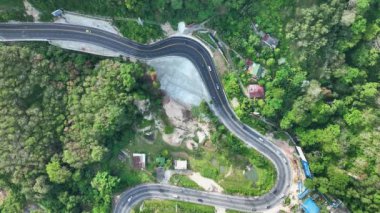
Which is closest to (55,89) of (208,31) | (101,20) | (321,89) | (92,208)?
(101,20)

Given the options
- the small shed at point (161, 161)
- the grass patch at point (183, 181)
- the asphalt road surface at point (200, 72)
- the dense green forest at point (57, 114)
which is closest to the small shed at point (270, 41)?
the asphalt road surface at point (200, 72)

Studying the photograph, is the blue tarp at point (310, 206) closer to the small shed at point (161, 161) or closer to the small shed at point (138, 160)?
the small shed at point (161, 161)

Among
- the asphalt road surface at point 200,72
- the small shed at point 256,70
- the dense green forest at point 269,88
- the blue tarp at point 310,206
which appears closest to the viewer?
the dense green forest at point 269,88

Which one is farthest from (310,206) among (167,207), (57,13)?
(57,13)

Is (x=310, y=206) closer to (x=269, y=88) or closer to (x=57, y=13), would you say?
(x=269, y=88)

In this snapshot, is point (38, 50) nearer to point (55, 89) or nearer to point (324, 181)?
point (55, 89)

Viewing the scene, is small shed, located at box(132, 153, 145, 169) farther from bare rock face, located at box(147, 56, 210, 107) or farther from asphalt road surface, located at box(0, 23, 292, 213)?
bare rock face, located at box(147, 56, 210, 107)

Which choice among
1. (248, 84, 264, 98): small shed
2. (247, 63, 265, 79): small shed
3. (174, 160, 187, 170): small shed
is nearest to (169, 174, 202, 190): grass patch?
(174, 160, 187, 170): small shed
